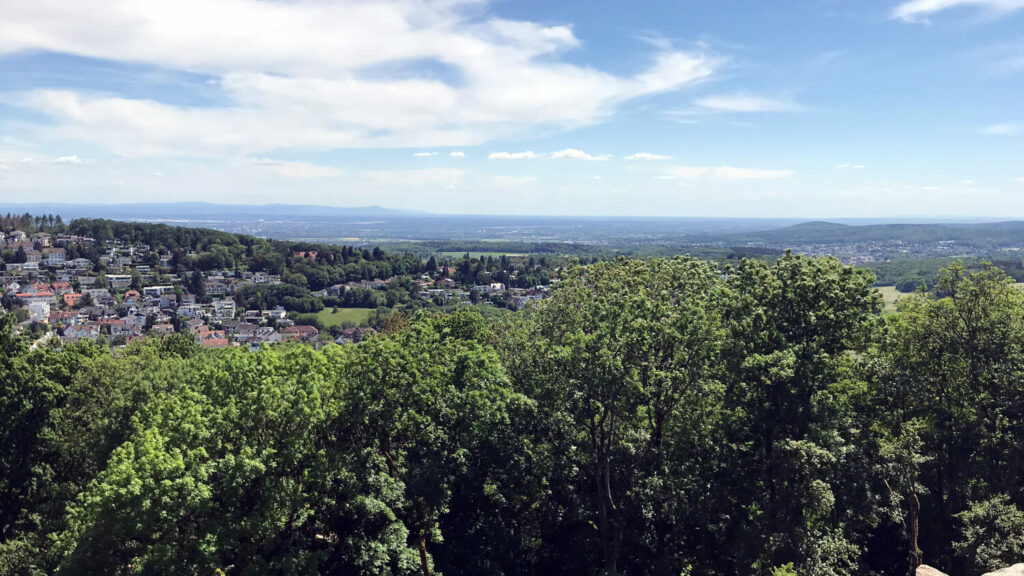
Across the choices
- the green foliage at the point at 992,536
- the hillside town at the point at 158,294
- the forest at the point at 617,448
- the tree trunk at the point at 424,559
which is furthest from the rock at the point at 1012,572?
the hillside town at the point at 158,294

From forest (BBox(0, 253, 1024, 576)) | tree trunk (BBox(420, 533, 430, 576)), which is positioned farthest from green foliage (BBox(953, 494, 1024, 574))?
tree trunk (BBox(420, 533, 430, 576))

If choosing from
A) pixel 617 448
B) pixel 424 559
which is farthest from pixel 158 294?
pixel 617 448

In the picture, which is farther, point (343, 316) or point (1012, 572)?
point (343, 316)

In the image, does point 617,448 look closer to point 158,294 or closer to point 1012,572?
point 1012,572

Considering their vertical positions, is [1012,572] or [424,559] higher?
[1012,572]

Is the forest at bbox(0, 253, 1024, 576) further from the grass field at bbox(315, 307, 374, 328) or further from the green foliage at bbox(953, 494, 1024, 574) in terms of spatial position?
the grass field at bbox(315, 307, 374, 328)
